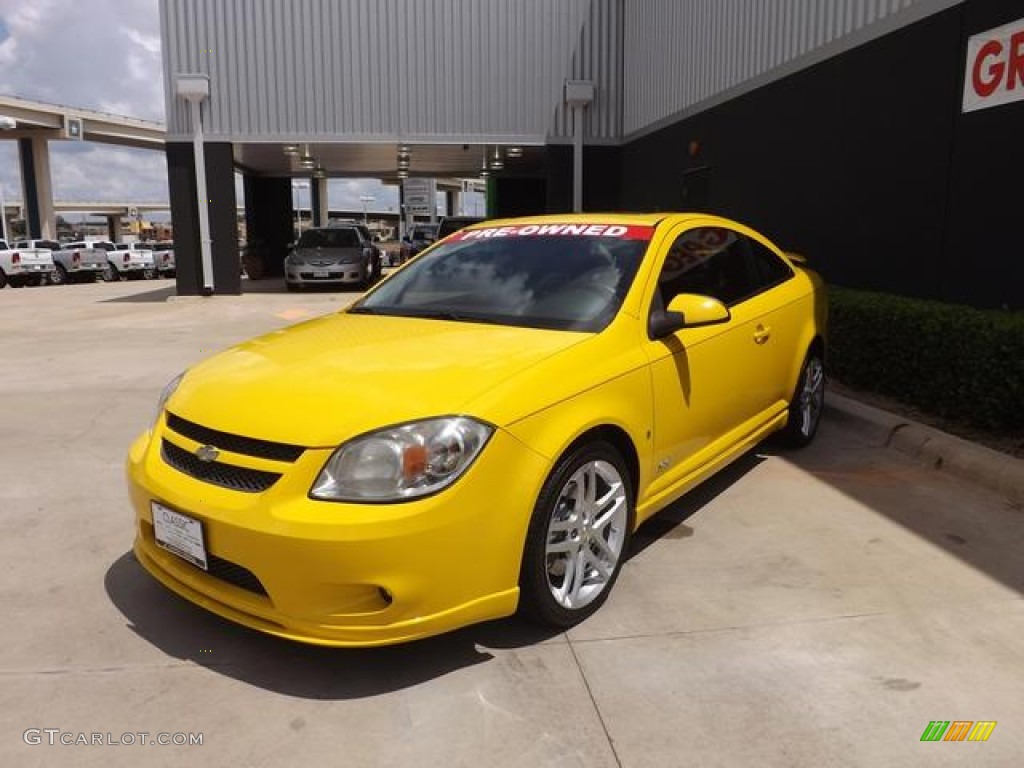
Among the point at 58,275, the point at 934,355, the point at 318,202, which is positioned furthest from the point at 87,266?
the point at 934,355

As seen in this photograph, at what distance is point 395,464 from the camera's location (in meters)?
2.62

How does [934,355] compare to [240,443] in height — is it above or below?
below

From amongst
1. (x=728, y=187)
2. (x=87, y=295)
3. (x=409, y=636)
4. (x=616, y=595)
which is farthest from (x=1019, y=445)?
(x=87, y=295)

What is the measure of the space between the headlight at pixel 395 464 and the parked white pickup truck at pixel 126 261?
32.4 metres

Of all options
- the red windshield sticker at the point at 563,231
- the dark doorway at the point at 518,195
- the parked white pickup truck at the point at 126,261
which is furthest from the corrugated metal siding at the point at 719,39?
the parked white pickup truck at the point at 126,261

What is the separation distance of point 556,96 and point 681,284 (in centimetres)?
1410

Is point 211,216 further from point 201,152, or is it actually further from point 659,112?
point 659,112

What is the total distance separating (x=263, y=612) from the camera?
2723 mm

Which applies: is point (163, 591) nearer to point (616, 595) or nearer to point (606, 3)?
point (616, 595)

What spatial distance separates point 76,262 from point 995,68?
30.6m

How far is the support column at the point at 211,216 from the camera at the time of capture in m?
17.0

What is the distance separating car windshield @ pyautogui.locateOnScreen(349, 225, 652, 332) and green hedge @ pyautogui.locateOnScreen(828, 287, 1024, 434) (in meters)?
2.79

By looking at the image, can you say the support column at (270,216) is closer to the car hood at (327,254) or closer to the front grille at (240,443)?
the car hood at (327,254)

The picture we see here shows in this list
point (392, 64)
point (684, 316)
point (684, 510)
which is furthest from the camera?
point (392, 64)
